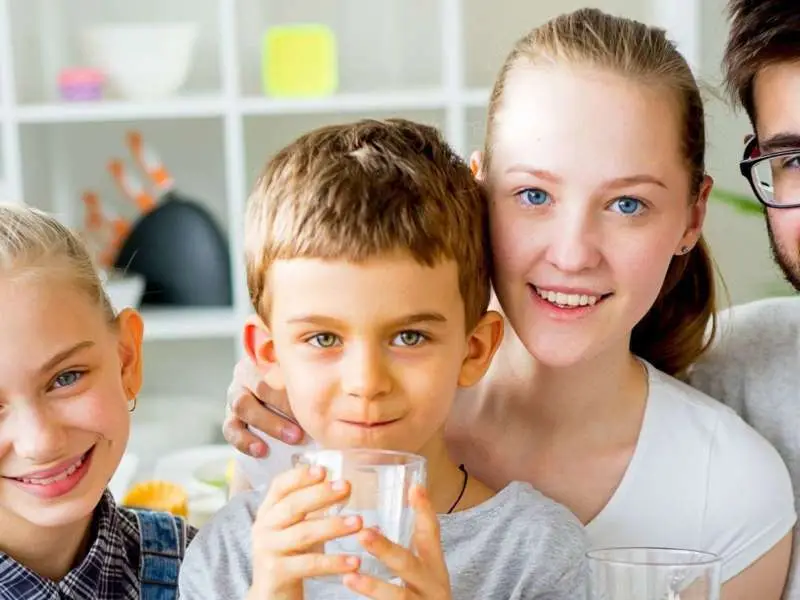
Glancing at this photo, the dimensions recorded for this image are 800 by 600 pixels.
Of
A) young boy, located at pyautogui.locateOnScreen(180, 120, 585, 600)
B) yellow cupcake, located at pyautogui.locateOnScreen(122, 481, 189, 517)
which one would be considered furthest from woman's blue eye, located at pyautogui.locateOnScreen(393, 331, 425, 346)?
yellow cupcake, located at pyautogui.locateOnScreen(122, 481, 189, 517)

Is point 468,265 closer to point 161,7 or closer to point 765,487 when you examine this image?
point 765,487

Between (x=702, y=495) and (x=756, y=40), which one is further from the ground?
(x=756, y=40)

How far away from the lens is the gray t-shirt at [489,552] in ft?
4.40

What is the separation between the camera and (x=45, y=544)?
141 centimetres

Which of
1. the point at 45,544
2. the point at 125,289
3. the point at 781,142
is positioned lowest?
the point at 125,289

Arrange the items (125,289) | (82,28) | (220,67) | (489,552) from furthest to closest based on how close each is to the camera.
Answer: (220,67) → (82,28) → (125,289) → (489,552)

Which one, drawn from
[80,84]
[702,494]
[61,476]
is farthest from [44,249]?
[80,84]

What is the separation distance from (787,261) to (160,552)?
946 millimetres

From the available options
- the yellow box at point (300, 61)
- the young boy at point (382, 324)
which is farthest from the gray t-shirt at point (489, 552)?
the yellow box at point (300, 61)

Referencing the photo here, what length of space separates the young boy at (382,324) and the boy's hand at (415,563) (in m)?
0.12

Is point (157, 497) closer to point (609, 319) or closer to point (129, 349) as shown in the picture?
point (129, 349)

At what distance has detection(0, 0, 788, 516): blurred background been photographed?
380 cm

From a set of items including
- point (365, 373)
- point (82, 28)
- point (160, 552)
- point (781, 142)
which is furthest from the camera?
point (82, 28)

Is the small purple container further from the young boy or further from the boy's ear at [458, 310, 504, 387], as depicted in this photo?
the boy's ear at [458, 310, 504, 387]
